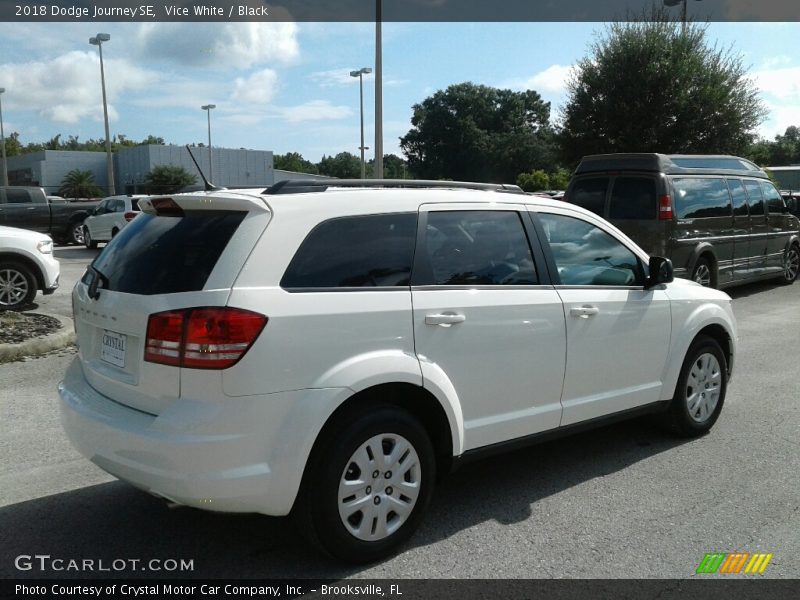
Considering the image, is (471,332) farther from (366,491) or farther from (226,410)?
(226,410)

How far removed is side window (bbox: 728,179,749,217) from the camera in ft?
39.6

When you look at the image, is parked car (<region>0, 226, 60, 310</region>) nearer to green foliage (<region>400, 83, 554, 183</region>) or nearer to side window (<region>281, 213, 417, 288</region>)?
side window (<region>281, 213, 417, 288</region>)

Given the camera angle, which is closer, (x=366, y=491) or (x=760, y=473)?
(x=366, y=491)

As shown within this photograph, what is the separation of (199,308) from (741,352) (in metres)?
7.02

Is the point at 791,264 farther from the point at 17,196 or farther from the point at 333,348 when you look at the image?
the point at 17,196

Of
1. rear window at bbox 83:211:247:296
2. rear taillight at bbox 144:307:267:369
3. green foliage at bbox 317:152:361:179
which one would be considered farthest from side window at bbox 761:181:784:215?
green foliage at bbox 317:152:361:179

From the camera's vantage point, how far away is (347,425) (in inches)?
131

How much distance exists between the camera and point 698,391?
5266 millimetres

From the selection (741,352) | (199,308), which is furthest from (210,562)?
(741,352)

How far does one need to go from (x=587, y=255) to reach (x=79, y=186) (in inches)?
2487

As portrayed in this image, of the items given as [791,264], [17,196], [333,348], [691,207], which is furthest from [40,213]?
[333,348]

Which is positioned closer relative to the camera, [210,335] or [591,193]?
[210,335]

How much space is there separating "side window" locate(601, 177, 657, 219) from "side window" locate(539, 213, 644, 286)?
6249 millimetres

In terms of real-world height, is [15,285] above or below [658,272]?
below
